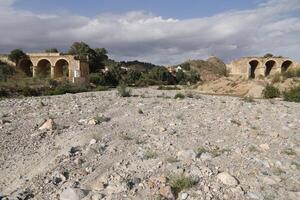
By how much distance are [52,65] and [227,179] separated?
47.7 meters

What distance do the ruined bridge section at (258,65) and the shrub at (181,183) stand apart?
1712 inches

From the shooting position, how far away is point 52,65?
5153cm

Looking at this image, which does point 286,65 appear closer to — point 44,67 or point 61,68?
point 61,68

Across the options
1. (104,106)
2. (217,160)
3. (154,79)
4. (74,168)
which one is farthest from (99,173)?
(154,79)

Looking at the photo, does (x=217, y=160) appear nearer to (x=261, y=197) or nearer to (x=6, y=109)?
(x=261, y=197)

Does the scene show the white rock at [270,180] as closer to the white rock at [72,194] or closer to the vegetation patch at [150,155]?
the vegetation patch at [150,155]

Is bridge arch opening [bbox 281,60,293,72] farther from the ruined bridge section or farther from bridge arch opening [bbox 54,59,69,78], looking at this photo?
bridge arch opening [bbox 54,59,69,78]

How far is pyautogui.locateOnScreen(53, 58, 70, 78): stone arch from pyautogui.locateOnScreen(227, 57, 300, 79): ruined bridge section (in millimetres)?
20800

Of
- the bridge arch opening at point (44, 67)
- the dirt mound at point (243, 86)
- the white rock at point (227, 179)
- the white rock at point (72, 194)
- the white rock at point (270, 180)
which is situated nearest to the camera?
the white rock at point (72, 194)

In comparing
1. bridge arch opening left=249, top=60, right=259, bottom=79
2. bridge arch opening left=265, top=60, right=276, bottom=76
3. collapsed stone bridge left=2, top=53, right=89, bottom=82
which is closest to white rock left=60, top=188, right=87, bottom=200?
collapsed stone bridge left=2, top=53, right=89, bottom=82

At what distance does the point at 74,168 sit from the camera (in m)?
6.50

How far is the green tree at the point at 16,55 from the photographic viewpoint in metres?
49.4

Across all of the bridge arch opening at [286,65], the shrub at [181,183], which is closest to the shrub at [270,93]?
the shrub at [181,183]

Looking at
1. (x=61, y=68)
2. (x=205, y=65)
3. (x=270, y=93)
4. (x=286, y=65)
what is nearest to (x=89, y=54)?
(x=61, y=68)
